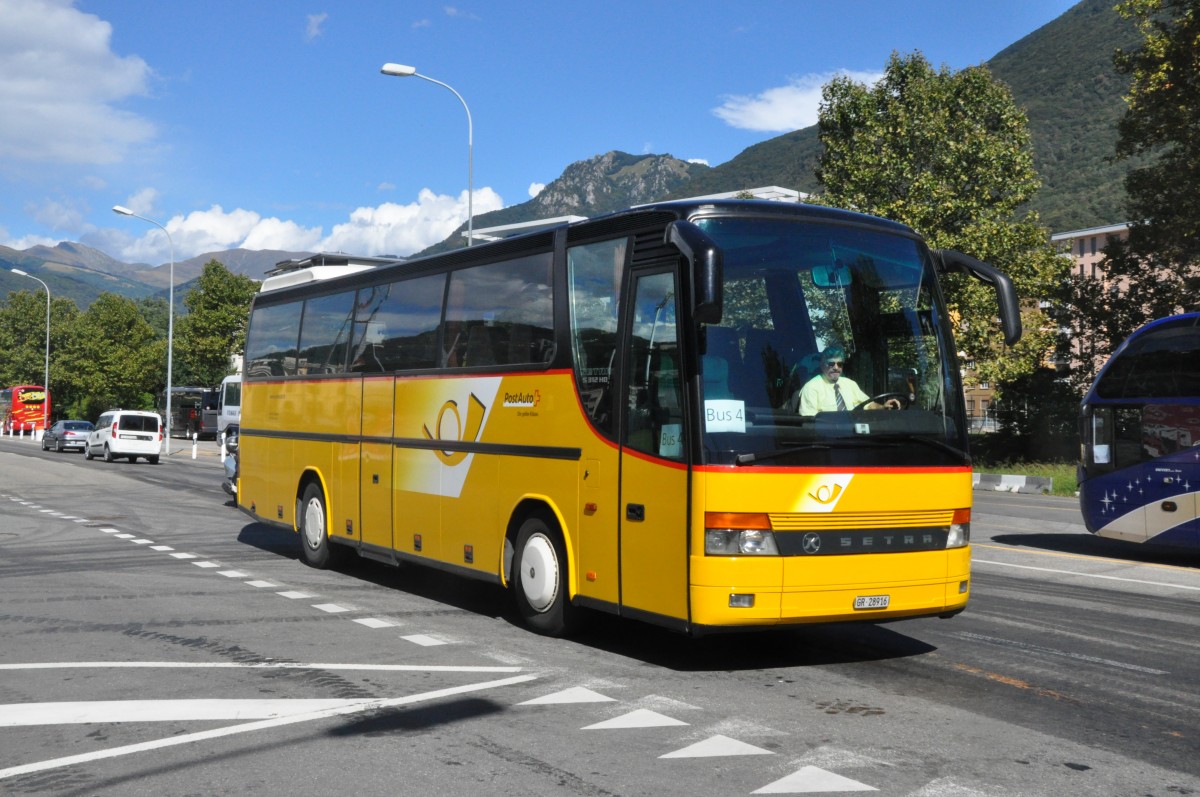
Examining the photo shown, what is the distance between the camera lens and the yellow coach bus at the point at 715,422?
7.25m

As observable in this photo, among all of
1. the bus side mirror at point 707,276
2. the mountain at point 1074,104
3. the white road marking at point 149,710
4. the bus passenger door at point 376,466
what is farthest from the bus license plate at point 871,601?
the mountain at point 1074,104

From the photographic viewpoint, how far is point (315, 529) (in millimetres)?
13367

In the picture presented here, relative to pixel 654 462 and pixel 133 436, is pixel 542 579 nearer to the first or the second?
pixel 654 462

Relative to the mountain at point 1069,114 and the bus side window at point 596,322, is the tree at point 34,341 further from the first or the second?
the bus side window at point 596,322

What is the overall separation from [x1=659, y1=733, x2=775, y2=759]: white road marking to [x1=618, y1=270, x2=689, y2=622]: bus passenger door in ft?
4.99

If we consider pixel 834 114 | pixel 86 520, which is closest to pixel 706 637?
pixel 86 520

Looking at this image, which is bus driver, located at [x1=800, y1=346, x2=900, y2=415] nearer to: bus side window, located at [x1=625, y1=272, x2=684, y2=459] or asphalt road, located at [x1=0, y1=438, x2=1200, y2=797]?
bus side window, located at [x1=625, y1=272, x2=684, y2=459]

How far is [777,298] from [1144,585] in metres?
7.14

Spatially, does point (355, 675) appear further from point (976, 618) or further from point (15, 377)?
point (15, 377)

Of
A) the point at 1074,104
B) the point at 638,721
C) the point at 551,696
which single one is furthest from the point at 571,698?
the point at 1074,104

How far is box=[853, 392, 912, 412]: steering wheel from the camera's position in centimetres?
759

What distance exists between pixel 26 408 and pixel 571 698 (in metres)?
87.2

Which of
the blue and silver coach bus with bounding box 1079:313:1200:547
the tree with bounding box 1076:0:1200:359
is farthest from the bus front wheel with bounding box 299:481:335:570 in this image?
the tree with bounding box 1076:0:1200:359

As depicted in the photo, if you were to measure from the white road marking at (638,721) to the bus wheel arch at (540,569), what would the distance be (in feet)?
7.13
